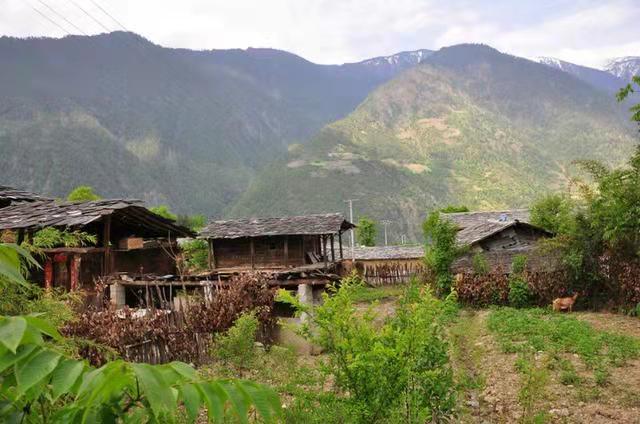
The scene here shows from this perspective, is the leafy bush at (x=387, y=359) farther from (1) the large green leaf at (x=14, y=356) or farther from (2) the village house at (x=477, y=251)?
(2) the village house at (x=477, y=251)

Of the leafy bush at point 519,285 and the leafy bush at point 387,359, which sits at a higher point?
the leafy bush at point 387,359

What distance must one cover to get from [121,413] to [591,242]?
66.9ft

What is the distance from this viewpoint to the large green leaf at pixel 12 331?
1328 mm

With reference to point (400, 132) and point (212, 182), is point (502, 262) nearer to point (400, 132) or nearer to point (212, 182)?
point (400, 132)

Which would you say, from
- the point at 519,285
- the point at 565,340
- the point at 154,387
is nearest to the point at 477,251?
the point at 519,285

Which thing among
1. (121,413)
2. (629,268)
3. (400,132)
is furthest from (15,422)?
(400,132)

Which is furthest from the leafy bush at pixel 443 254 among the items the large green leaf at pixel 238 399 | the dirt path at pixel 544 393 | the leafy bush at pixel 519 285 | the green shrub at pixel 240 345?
the large green leaf at pixel 238 399

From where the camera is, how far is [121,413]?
164 cm

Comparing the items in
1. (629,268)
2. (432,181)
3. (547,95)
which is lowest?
(629,268)

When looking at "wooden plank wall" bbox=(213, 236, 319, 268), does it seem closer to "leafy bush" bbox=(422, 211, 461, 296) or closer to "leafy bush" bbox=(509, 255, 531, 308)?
"leafy bush" bbox=(422, 211, 461, 296)

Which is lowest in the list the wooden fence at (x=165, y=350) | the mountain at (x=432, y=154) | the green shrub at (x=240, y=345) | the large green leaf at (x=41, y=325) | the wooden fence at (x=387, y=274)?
the wooden fence at (x=387, y=274)

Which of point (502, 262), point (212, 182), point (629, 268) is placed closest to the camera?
point (629, 268)

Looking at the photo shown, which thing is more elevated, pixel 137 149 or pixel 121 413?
pixel 137 149

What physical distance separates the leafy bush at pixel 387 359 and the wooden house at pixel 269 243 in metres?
19.1
